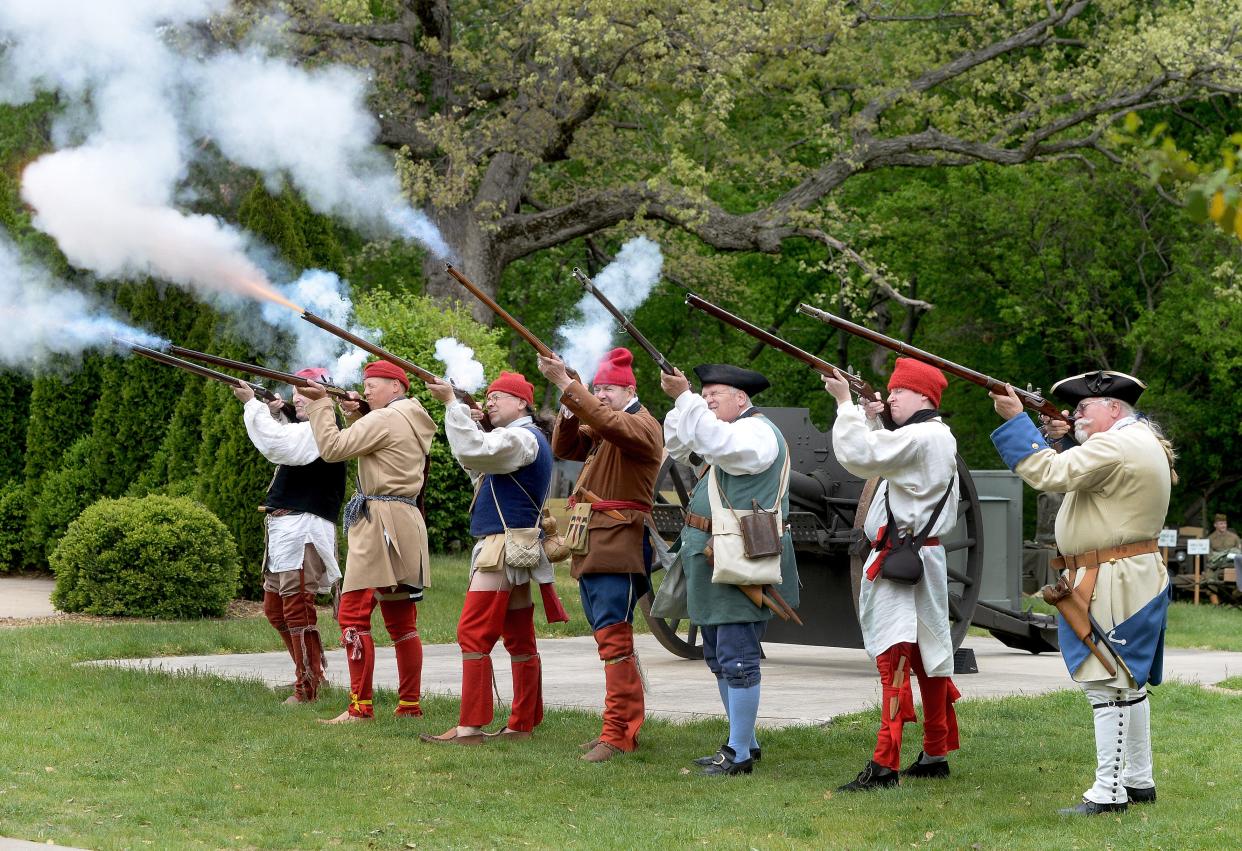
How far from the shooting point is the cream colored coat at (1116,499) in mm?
5992

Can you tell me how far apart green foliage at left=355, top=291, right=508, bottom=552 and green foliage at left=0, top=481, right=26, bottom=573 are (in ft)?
13.7

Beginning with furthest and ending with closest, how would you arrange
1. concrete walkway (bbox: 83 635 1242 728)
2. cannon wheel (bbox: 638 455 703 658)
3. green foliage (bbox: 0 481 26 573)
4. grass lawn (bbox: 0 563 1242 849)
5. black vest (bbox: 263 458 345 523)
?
green foliage (bbox: 0 481 26 573), cannon wheel (bbox: 638 455 703 658), concrete walkway (bbox: 83 635 1242 728), black vest (bbox: 263 458 345 523), grass lawn (bbox: 0 563 1242 849)

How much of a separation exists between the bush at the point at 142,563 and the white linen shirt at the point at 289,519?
437 cm

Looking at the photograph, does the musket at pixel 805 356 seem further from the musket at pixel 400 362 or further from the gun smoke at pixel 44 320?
the gun smoke at pixel 44 320

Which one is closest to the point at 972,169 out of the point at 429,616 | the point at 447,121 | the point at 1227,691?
the point at 447,121

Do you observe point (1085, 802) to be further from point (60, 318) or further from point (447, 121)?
point (447, 121)

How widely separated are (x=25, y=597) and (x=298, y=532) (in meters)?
7.13

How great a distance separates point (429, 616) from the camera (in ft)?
45.2

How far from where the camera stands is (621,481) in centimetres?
749

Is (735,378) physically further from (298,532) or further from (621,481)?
(298,532)

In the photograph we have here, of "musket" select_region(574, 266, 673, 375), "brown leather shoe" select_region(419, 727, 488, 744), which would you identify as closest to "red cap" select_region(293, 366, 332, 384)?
"musket" select_region(574, 266, 673, 375)

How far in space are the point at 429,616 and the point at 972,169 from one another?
18259mm

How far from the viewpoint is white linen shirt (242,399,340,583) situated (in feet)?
28.1

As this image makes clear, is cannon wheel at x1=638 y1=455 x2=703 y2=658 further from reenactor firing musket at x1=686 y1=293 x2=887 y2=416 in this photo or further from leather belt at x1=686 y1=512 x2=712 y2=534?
reenactor firing musket at x1=686 y1=293 x2=887 y2=416
